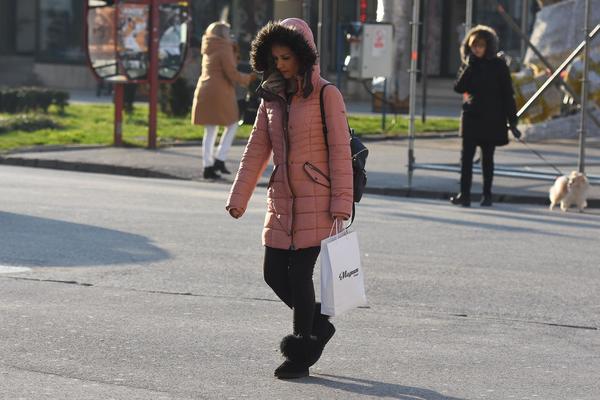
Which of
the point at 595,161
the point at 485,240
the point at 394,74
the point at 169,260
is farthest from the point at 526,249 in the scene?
the point at 394,74

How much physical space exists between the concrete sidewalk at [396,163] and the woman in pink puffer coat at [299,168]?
9.65m

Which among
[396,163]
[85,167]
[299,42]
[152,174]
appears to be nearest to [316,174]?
[299,42]

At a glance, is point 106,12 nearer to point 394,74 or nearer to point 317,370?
point 394,74

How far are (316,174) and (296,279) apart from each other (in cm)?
49

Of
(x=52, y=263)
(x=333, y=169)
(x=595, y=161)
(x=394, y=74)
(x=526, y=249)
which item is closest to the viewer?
(x=333, y=169)

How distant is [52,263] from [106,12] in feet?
38.9

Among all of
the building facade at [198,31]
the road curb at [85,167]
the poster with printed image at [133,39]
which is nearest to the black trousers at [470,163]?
the road curb at [85,167]

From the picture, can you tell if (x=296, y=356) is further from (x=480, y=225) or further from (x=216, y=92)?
(x=216, y=92)

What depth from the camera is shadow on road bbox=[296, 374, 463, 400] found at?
6785mm

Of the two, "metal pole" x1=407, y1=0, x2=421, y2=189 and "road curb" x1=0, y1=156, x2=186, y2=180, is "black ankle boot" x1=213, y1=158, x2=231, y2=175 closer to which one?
"road curb" x1=0, y1=156, x2=186, y2=180

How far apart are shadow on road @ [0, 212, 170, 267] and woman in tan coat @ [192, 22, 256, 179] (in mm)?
4924

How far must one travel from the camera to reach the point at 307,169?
710cm

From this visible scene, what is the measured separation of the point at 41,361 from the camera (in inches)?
286

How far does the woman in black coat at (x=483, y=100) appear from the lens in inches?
603
